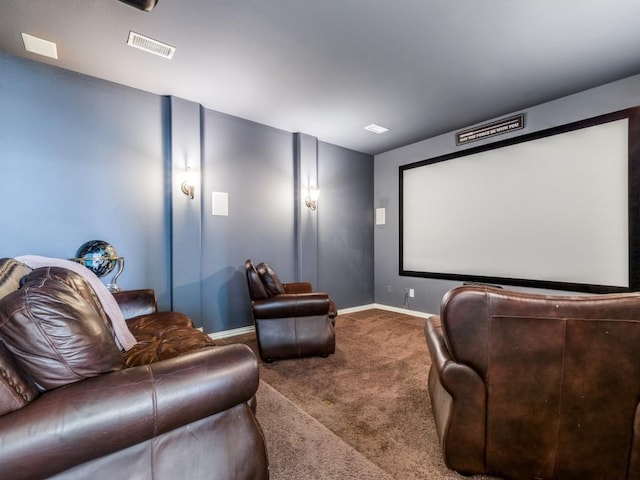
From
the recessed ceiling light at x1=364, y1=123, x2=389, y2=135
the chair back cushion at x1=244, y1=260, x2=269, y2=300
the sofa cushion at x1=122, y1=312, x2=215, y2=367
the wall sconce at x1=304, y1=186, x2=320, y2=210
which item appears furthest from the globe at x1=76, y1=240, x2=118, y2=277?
the recessed ceiling light at x1=364, y1=123, x2=389, y2=135

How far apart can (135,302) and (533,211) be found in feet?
14.3

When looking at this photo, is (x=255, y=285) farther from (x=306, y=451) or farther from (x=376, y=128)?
(x=376, y=128)

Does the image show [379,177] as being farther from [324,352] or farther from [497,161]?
[324,352]

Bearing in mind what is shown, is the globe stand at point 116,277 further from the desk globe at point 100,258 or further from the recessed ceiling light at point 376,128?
the recessed ceiling light at point 376,128

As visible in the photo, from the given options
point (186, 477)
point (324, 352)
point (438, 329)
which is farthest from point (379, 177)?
point (186, 477)

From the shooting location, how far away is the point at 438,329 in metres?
1.55

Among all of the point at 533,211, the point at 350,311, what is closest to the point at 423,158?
the point at 533,211

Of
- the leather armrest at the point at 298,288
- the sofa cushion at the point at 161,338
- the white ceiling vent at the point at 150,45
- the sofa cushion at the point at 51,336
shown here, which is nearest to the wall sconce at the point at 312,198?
the leather armrest at the point at 298,288

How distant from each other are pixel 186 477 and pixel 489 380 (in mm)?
1230

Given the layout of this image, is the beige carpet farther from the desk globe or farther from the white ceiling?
the white ceiling

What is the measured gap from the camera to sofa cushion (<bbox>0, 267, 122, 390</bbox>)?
0.89 metres

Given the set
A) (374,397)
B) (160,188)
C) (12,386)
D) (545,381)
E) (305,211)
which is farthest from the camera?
(305,211)

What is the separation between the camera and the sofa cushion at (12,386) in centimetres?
82

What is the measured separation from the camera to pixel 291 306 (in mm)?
2818
